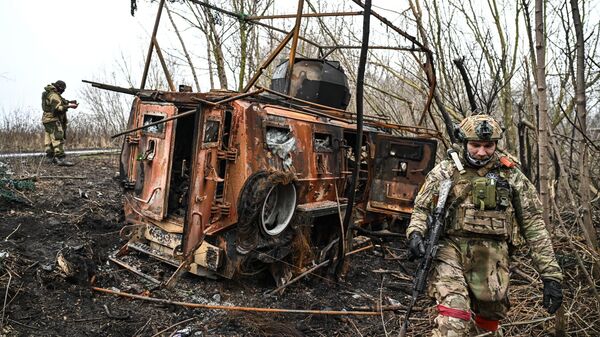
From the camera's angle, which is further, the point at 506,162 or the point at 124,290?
the point at 124,290

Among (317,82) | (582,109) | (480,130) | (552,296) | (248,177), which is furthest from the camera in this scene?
(317,82)

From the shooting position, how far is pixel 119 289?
4.90 meters

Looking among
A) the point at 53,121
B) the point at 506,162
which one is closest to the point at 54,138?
the point at 53,121

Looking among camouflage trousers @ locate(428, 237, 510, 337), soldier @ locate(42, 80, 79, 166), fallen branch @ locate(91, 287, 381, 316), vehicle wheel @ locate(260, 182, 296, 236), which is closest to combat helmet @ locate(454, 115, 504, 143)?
camouflage trousers @ locate(428, 237, 510, 337)

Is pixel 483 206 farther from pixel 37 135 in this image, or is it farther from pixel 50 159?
pixel 37 135

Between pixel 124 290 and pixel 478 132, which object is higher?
pixel 478 132

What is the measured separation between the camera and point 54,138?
10.4m

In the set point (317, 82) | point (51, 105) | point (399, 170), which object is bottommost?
point (399, 170)

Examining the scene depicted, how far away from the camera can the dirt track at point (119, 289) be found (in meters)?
4.16

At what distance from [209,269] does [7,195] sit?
12.4 feet

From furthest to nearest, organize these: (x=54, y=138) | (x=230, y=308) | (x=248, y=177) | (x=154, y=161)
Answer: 1. (x=54, y=138)
2. (x=154, y=161)
3. (x=248, y=177)
4. (x=230, y=308)

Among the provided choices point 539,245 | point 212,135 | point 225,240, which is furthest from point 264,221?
point 539,245

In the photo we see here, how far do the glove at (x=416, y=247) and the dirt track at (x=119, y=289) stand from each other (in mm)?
1148

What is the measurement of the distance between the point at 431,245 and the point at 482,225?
43cm
